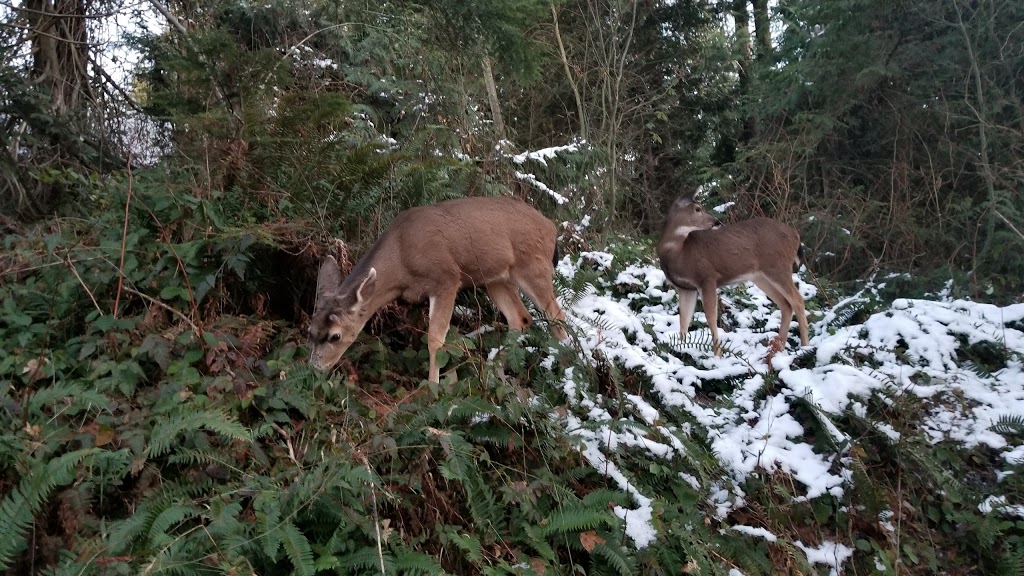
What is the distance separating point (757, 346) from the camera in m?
6.74

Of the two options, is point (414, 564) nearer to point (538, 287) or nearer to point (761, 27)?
point (538, 287)

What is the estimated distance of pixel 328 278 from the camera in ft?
16.9

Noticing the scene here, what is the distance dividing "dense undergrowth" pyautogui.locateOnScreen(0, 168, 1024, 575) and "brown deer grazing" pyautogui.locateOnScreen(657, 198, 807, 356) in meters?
1.40

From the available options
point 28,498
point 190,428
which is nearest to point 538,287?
point 190,428

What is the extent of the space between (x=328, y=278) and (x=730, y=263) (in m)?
3.89

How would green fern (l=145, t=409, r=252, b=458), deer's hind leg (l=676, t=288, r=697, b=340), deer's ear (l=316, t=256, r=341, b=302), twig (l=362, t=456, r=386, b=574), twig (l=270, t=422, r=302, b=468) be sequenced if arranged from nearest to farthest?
twig (l=362, t=456, r=386, b=574), green fern (l=145, t=409, r=252, b=458), twig (l=270, t=422, r=302, b=468), deer's ear (l=316, t=256, r=341, b=302), deer's hind leg (l=676, t=288, r=697, b=340)

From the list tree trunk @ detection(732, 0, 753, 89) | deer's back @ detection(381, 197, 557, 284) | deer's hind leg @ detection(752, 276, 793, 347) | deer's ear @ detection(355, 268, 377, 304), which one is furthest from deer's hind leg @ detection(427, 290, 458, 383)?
tree trunk @ detection(732, 0, 753, 89)

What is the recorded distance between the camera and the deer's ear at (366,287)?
191 inches

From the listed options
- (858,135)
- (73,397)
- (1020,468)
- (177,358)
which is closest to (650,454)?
(1020,468)

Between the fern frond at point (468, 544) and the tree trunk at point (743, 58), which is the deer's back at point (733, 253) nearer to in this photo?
the fern frond at point (468, 544)

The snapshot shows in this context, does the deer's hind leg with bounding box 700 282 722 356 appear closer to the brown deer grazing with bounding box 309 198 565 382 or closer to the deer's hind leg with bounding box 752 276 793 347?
the deer's hind leg with bounding box 752 276 793 347

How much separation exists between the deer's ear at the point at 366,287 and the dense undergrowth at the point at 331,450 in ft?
1.63

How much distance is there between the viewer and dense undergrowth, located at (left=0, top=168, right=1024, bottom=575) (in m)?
3.27

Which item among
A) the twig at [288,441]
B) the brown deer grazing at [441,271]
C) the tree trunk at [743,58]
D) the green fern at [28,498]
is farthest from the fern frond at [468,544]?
the tree trunk at [743,58]
